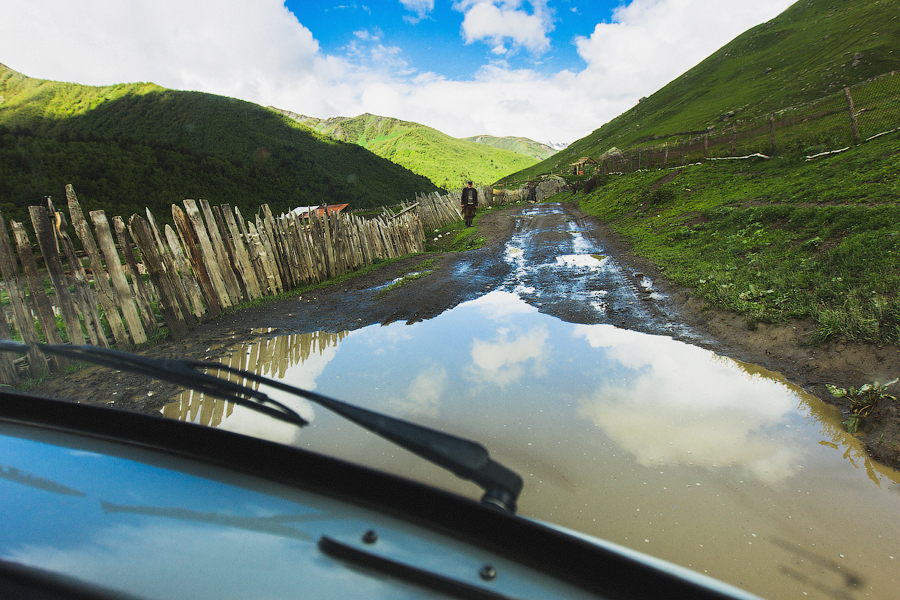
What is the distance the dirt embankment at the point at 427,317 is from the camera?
11.1ft

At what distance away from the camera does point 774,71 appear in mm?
55000

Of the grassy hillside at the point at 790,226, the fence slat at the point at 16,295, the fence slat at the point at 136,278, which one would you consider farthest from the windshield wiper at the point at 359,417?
the fence slat at the point at 136,278

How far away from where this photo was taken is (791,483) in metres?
2.45

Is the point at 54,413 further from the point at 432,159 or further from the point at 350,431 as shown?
the point at 432,159

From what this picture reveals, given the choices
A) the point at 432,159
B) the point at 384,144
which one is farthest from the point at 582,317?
the point at 384,144

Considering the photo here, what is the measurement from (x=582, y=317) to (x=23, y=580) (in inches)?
215

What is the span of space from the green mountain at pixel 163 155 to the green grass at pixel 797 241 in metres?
24.9

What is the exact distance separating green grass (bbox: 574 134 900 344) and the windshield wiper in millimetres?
4702

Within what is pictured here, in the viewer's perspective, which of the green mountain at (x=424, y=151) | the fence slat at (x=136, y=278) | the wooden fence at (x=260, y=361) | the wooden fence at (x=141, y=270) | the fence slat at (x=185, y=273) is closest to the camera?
the wooden fence at (x=260, y=361)

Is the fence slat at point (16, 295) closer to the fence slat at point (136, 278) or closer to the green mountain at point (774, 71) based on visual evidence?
the fence slat at point (136, 278)

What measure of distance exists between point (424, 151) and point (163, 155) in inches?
3211

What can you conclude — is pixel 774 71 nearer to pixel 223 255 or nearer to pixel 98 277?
pixel 223 255

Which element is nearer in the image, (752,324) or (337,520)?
(337,520)

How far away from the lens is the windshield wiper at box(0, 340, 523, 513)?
767mm
